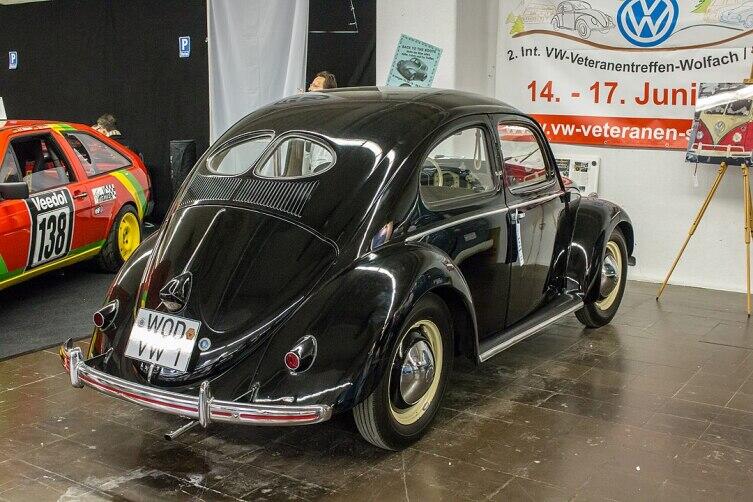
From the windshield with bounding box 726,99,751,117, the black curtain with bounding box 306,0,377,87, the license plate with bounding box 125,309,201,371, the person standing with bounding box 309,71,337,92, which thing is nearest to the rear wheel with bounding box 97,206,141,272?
the person standing with bounding box 309,71,337,92

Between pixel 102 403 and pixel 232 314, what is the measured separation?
1.35 m

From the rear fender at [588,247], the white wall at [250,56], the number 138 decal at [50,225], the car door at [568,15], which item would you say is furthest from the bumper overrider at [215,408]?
the car door at [568,15]

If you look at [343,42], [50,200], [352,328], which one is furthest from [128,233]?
[352,328]

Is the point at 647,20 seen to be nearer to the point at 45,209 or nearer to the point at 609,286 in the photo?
the point at 609,286

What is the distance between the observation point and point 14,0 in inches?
484

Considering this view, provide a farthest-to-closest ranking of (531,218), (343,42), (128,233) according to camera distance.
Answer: (343,42) → (128,233) → (531,218)

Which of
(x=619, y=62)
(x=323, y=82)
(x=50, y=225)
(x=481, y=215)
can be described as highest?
(x=619, y=62)

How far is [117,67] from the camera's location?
435 inches

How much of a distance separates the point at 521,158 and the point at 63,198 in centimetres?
360

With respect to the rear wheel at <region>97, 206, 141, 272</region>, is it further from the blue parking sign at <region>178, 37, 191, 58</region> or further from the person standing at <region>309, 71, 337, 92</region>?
the blue parking sign at <region>178, 37, 191, 58</region>

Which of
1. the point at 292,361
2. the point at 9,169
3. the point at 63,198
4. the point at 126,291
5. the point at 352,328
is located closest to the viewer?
the point at 292,361

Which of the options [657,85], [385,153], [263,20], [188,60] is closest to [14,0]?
[188,60]

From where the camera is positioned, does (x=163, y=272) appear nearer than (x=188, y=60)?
Yes

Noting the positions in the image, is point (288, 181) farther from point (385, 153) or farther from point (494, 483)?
point (494, 483)
